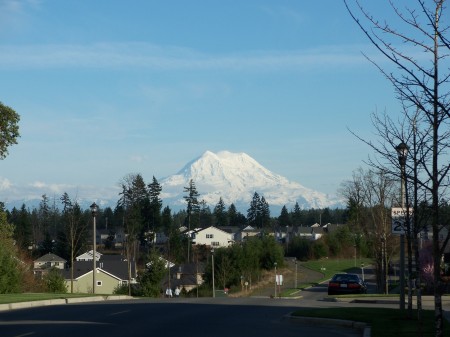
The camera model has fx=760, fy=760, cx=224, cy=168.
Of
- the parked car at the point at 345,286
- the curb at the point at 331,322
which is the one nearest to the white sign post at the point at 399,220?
the curb at the point at 331,322

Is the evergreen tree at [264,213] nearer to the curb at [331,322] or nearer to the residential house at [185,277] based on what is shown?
the residential house at [185,277]

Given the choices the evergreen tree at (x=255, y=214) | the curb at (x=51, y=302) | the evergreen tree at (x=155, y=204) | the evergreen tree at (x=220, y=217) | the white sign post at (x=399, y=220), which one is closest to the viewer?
the white sign post at (x=399, y=220)

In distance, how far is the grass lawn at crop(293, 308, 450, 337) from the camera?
15.3 meters

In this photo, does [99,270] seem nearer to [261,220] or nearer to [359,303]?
[359,303]

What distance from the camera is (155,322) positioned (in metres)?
18.6

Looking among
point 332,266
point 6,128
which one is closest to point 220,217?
point 332,266

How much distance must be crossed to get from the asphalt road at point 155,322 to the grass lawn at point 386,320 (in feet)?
2.34

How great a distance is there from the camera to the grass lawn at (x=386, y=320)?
15.3m

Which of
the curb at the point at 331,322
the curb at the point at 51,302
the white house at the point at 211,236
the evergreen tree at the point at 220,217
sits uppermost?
the evergreen tree at the point at 220,217

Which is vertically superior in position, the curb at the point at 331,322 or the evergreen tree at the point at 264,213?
the evergreen tree at the point at 264,213

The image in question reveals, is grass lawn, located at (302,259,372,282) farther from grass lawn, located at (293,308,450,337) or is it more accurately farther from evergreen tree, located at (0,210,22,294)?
grass lawn, located at (293,308,450,337)

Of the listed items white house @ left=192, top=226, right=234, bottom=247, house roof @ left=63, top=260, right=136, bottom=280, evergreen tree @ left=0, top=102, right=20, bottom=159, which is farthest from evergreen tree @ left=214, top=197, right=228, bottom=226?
evergreen tree @ left=0, top=102, right=20, bottom=159

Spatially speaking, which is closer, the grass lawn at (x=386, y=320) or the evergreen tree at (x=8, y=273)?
the grass lawn at (x=386, y=320)

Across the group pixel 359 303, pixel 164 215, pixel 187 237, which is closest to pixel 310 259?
pixel 187 237
